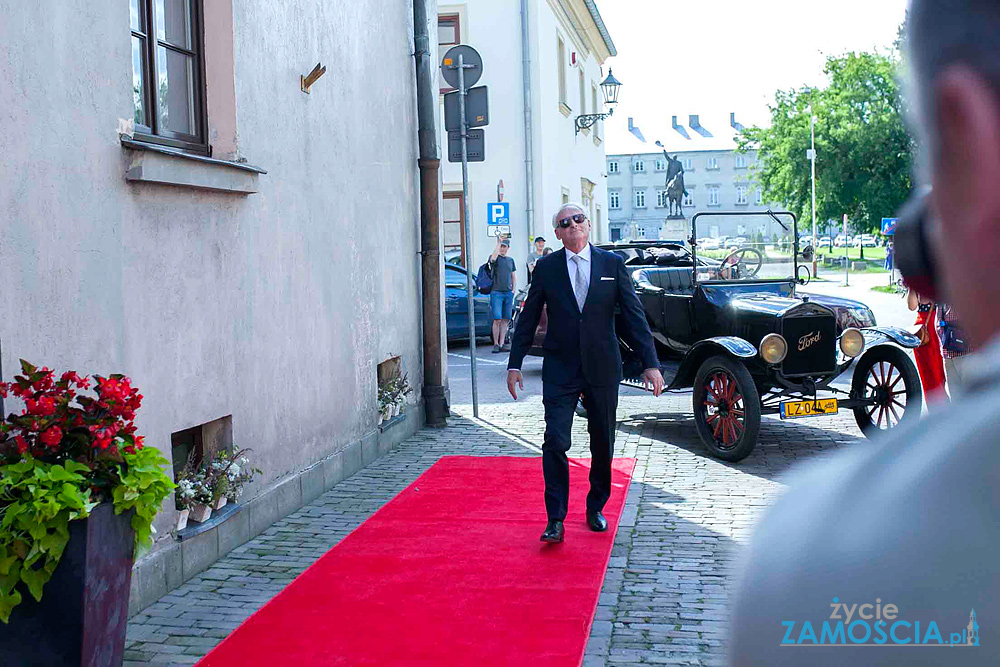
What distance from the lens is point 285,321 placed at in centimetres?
714

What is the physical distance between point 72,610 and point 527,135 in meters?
21.0

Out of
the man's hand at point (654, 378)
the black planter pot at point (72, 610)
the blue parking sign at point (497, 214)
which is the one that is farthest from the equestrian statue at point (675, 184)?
the black planter pot at point (72, 610)

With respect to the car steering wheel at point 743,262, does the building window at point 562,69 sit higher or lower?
higher

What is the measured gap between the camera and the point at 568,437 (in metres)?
6.36

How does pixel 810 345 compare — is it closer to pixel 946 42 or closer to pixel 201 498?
pixel 201 498

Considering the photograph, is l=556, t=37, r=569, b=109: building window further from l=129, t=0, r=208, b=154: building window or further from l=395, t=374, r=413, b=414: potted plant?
l=129, t=0, r=208, b=154: building window

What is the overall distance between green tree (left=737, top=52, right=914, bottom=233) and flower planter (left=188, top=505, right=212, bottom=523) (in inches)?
2034

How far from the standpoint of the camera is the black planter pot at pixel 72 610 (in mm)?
3787

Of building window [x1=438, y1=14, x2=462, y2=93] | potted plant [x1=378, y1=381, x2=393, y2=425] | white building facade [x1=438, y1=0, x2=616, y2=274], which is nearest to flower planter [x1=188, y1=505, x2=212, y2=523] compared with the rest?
potted plant [x1=378, y1=381, x2=393, y2=425]

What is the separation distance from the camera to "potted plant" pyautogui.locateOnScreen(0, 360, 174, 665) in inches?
145

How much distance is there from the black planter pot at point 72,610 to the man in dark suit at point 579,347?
2.89 m

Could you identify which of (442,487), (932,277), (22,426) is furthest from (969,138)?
(442,487)

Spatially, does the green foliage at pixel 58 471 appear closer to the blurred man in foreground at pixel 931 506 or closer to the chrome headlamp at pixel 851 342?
the blurred man in foreground at pixel 931 506

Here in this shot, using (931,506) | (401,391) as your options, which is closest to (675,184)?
(401,391)
